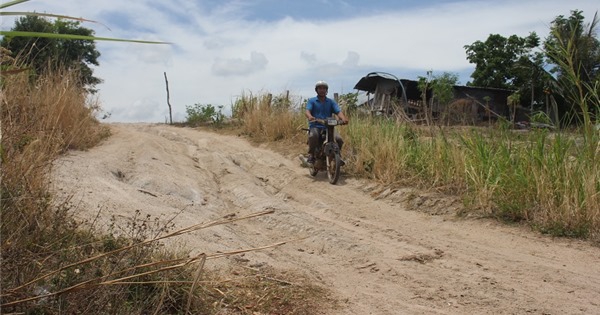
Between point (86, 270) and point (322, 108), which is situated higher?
point (322, 108)

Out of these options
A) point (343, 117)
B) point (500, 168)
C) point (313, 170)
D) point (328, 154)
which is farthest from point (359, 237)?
point (343, 117)

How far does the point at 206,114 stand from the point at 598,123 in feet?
50.2

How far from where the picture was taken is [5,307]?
2.13 m

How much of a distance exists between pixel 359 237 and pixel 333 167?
3555 millimetres

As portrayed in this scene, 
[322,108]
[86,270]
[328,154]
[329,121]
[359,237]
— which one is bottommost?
[359,237]

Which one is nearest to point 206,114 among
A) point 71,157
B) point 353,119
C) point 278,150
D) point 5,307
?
point 278,150

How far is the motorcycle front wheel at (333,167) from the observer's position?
910 cm

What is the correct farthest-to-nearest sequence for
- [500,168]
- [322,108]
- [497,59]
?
[497,59]
[322,108]
[500,168]

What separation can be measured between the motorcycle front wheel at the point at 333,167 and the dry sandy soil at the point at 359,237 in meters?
0.19

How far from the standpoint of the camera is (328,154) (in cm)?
936

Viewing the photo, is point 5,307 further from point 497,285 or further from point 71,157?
point 71,157

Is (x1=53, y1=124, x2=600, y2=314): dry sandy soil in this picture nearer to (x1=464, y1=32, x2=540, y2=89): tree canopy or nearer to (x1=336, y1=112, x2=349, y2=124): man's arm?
(x1=336, y1=112, x2=349, y2=124): man's arm

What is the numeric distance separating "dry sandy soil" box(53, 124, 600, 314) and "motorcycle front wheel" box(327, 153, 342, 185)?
0.63ft

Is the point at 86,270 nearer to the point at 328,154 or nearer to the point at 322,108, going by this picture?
the point at 328,154
